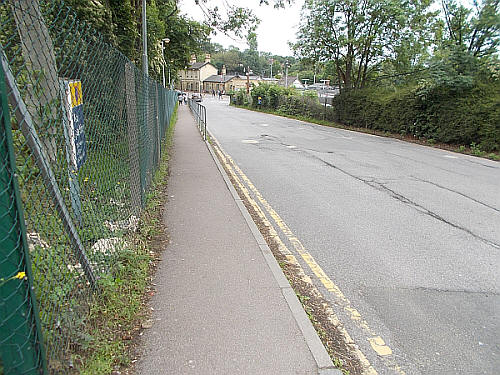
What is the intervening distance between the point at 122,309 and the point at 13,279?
1.61 meters

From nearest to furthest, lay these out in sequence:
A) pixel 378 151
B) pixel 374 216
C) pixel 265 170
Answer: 1. pixel 374 216
2. pixel 265 170
3. pixel 378 151

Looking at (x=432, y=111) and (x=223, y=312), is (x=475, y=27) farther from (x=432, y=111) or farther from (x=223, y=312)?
(x=223, y=312)

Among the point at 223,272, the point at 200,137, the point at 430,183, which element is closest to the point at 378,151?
the point at 430,183

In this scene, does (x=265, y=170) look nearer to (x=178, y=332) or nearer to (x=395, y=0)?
(x=178, y=332)

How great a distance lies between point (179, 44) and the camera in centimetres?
2484

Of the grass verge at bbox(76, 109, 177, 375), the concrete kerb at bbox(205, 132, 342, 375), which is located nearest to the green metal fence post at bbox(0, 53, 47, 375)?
the grass verge at bbox(76, 109, 177, 375)

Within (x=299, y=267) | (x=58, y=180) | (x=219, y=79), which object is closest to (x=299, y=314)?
(x=299, y=267)

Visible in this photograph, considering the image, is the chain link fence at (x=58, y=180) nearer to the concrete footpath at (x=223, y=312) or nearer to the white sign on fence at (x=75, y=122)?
the white sign on fence at (x=75, y=122)

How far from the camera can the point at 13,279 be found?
73.3 inches

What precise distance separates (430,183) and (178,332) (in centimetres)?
771

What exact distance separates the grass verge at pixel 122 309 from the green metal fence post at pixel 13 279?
2.26 ft

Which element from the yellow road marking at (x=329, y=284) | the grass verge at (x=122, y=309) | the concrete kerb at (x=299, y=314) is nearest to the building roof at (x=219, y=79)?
the yellow road marking at (x=329, y=284)

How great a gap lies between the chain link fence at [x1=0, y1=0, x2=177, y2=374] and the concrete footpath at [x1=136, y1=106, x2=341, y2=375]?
61cm

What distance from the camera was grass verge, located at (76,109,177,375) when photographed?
276 cm
